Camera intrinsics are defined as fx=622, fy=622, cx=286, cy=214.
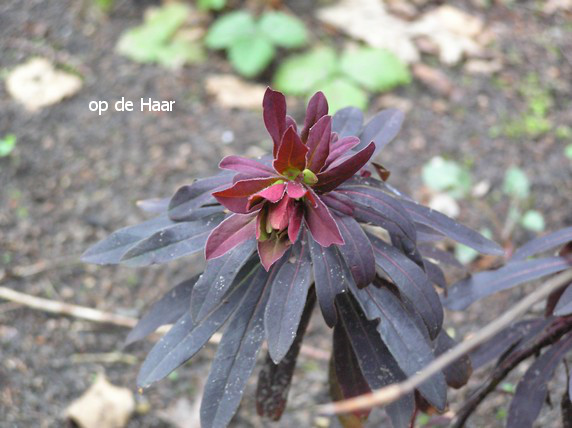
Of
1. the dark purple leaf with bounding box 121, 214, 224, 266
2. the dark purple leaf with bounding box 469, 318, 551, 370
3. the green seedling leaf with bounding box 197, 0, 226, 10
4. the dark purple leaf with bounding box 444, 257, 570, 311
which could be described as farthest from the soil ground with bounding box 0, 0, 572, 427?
the dark purple leaf with bounding box 121, 214, 224, 266

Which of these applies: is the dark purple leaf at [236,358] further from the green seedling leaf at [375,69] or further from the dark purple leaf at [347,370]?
the green seedling leaf at [375,69]

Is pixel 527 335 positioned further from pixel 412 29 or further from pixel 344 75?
pixel 412 29

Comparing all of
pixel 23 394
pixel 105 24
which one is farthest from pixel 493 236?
pixel 105 24

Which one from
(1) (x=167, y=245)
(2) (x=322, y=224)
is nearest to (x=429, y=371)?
(2) (x=322, y=224)

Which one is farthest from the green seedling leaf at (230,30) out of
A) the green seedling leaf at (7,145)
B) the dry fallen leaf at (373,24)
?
the green seedling leaf at (7,145)

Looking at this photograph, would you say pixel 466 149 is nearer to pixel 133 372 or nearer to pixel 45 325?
pixel 133 372

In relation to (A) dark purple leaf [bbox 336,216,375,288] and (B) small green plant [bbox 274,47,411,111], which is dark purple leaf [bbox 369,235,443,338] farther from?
(B) small green plant [bbox 274,47,411,111]
